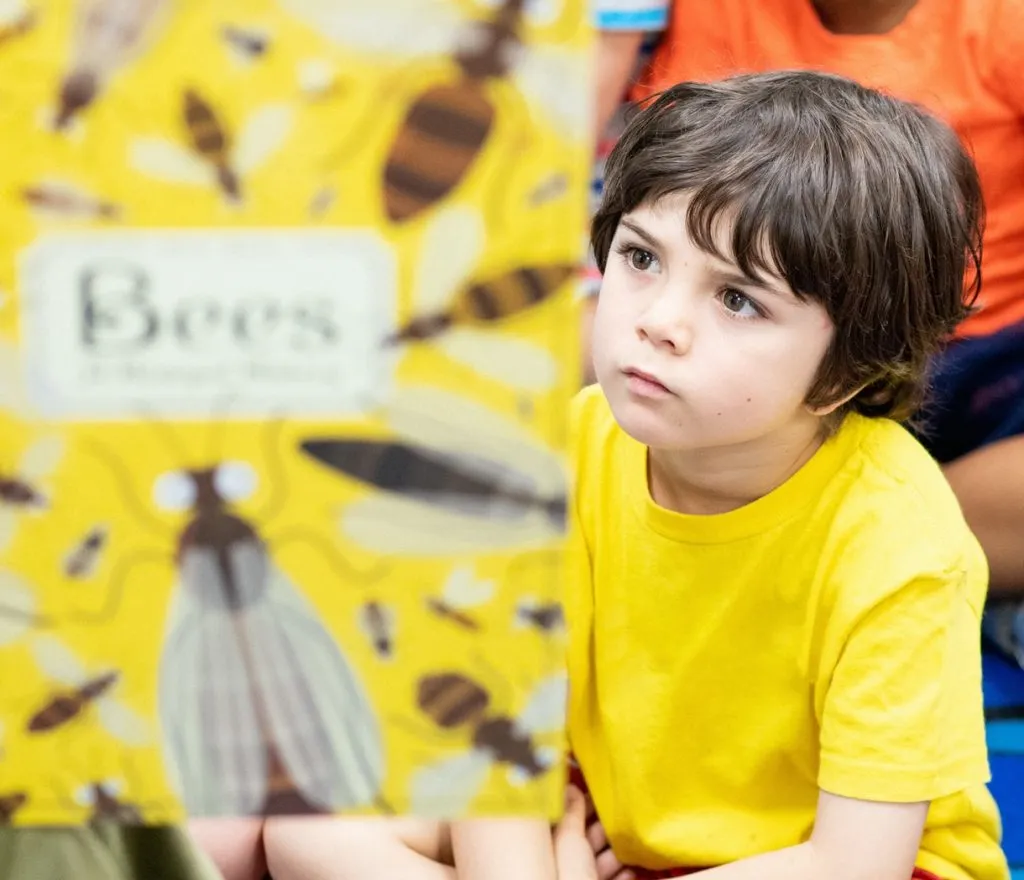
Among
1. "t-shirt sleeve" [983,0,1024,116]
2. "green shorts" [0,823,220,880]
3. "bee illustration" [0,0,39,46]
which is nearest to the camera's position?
"bee illustration" [0,0,39,46]

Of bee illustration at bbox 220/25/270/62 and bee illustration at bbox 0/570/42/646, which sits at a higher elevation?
bee illustration at bbox 220/25/270/62

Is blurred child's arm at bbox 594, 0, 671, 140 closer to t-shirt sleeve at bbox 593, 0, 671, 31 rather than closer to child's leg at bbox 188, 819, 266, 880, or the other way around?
t-shirt sleeve at bbox 593, 0, 671, 31

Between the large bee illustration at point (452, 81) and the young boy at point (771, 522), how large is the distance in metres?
0.27

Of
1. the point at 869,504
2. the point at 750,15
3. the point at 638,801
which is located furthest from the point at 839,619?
the point at 750,15

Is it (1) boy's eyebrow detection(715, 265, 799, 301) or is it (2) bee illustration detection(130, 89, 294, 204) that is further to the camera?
(1) boy's eyebrow detection(715, 265, 799, 301)

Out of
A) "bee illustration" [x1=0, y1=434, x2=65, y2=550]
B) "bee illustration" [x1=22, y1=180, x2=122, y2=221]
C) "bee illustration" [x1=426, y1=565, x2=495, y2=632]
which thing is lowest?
"bee illustration" [x1=426, y1=565, x2=495, y2=632]

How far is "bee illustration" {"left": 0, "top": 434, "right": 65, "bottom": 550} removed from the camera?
405 mm

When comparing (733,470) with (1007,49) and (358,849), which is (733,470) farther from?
(1007,49)

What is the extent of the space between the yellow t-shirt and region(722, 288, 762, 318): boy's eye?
0.14 m

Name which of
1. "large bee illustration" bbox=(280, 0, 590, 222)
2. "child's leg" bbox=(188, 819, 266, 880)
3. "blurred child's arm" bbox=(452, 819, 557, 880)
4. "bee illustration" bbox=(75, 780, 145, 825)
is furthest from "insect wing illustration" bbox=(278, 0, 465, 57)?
"child's leg" bbox=(188, 819, 266, 880)

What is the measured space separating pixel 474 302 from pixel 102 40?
0.43ft

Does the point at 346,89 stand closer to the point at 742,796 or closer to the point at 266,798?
the point at 266,798

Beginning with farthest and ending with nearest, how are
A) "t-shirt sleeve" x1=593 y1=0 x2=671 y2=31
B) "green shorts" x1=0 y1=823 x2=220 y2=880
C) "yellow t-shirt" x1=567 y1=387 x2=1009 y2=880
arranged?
"t-shirt sleeve" x1=593 y1=0 x2=671 y2=31
"yellow t-shirt" x1=567 y1=387 x2=1009 y2=880
"green shorts" x1=0 y1=823 x2=220 y2=880

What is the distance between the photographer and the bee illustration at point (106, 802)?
1.41ft
